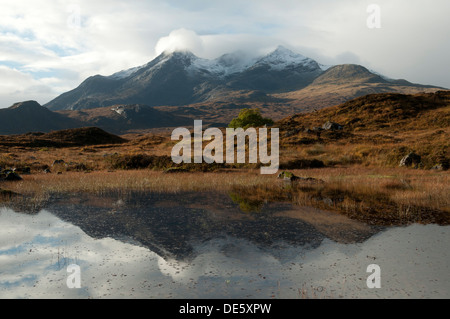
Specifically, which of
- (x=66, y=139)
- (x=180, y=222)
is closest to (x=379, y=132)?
(x=180, y=222)

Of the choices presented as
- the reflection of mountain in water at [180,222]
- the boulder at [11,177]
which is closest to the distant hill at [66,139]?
the boulder at [11,177]

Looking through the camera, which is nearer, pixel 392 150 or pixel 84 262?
pixel 84 262

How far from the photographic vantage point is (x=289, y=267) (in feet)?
30.2

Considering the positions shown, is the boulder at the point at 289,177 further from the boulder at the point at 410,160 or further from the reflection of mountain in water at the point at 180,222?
the boulder at the point at 410,160

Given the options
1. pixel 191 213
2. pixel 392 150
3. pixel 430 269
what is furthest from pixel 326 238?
pixel 392 150

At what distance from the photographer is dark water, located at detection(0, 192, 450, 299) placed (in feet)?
26.1

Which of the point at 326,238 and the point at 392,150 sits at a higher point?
the point at 392,150

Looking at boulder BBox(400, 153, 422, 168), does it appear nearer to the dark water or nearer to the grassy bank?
the grassy bank

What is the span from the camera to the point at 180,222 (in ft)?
46.1

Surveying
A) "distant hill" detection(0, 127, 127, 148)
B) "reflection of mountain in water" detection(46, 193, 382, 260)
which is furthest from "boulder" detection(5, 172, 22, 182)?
"distant hill" detection(0, 127, 127, 148)

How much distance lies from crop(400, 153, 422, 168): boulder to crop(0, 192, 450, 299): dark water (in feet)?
68.1

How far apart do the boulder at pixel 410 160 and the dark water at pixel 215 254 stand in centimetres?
2074

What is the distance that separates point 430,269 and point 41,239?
12.9m
